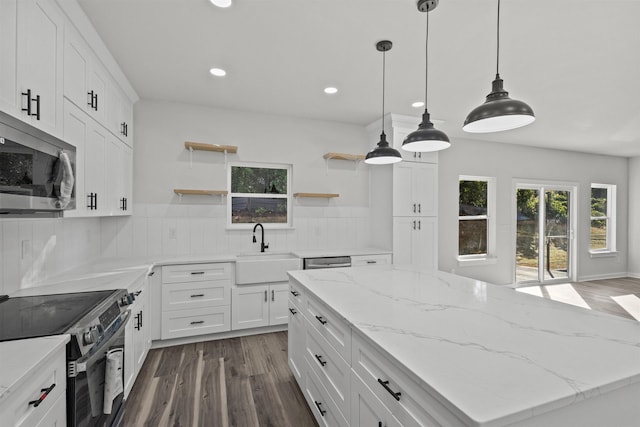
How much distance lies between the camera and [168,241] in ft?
12.0

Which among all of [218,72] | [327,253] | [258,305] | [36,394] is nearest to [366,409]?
[36,394]

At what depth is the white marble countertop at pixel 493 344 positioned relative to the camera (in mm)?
796

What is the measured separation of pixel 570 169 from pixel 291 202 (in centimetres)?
588

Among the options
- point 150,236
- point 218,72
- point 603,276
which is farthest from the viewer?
point 603,276

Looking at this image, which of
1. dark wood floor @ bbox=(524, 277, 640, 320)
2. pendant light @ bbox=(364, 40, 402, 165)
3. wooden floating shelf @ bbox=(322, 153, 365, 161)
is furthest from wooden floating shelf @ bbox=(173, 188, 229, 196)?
dark wood floor @ bbox=(524, 277, 640, 320)

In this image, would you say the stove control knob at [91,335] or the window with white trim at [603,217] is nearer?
the stove control knob at [91,335]

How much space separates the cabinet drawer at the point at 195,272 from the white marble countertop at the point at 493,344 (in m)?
1.83

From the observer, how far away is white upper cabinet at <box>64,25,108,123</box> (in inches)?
78.5

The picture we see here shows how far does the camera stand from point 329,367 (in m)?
1.68

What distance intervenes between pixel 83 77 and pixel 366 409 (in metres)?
2.79

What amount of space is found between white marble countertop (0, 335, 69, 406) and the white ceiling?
2.01 metres

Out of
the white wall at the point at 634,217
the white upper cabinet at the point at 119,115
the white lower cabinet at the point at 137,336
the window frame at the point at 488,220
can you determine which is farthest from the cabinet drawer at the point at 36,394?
the white wall at the point at 634,217

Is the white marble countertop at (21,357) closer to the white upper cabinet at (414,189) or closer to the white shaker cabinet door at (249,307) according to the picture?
the white shaker cabinet door at (249,307)

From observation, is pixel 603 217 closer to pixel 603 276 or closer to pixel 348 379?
pixel 603 276
